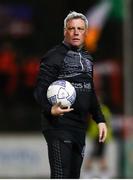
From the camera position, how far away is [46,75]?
707 cm

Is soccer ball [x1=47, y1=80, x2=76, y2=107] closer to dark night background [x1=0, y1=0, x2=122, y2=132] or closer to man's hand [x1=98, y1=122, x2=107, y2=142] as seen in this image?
man's hand [x1=98, y1=122, x2=107, y2=142]

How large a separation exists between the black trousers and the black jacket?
0.07m

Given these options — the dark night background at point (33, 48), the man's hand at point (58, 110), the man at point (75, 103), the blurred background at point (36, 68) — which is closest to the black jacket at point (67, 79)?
the man at point (75, 103)

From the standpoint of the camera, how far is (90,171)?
16.9 meters

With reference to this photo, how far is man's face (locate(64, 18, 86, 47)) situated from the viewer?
7078 mm

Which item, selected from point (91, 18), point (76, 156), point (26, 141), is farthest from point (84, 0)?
point (76, 156)

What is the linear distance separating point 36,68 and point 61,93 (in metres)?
11.4

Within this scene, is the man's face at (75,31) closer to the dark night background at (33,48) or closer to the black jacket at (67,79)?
the black jacket at (67,79)

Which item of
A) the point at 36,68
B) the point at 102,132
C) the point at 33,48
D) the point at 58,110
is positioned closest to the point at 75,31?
the point at 58,110

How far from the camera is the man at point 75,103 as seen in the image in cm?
705

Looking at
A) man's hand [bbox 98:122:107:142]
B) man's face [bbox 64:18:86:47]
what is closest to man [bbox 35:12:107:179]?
man's face [bbox 64:18:86:47]

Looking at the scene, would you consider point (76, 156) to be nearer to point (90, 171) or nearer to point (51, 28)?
point (90, 171)

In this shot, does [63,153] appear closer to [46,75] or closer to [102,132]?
[102,132]

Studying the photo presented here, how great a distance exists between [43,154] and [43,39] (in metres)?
2.20
